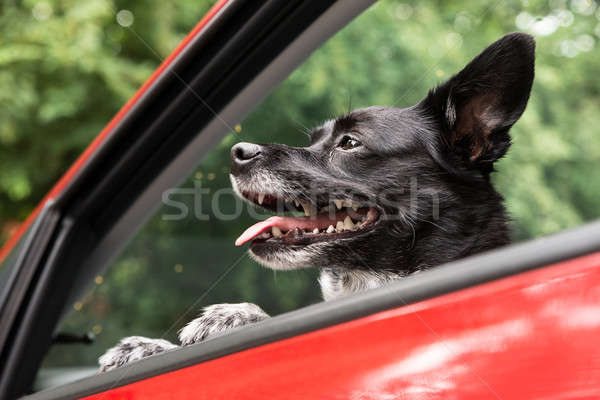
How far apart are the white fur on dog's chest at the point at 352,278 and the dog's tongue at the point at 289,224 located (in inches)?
6.0

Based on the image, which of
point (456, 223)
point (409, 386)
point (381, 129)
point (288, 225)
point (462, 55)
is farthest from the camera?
point (381, 129)

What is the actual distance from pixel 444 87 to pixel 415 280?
1.11 meters

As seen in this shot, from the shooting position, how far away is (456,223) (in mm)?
2123

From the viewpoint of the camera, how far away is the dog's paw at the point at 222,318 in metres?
1.70

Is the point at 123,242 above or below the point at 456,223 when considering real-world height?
above

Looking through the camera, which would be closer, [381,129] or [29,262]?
[29,262]

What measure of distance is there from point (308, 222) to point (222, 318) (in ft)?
1.48

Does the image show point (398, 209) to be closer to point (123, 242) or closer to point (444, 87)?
point (444, 87)

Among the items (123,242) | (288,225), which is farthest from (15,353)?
(288,225)

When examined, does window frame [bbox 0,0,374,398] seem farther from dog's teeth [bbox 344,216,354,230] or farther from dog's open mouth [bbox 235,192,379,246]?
dog's teeth [bbox 344,216,354,230]

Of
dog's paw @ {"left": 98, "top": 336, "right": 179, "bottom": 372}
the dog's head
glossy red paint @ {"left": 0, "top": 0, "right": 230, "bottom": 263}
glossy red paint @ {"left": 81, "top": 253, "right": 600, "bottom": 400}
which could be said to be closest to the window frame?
glossy red paint @ {"left": 0, "top": 0, "right": 230, "bottom": 263}

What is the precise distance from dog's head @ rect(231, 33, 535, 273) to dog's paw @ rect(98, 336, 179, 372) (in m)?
0.38

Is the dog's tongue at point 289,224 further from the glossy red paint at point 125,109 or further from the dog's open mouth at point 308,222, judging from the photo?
the glossy red paint at point 125,109

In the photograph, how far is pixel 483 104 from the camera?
7.06 feet
